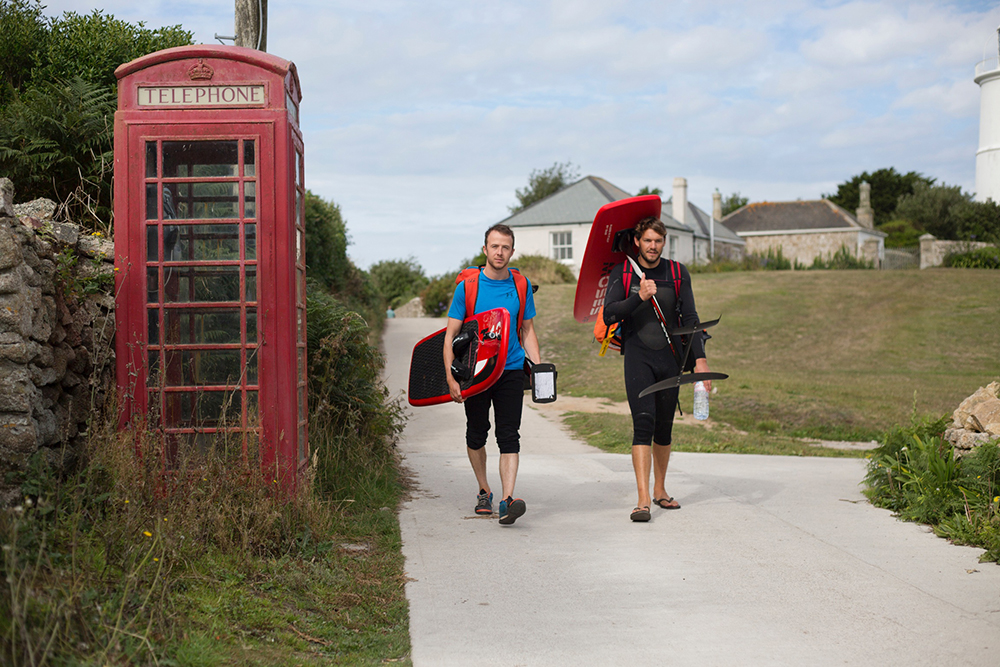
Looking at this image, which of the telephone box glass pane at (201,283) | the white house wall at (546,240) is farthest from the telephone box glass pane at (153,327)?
the white house wall at (546,240)

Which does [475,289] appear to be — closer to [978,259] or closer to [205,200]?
[205,200]

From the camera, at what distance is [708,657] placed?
3.65 metres

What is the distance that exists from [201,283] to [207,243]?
10.0 inches

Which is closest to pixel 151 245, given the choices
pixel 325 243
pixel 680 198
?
pixel 325 243

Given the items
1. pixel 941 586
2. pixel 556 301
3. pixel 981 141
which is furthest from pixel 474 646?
pixel 981 141

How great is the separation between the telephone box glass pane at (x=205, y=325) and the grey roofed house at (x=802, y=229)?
160 feet

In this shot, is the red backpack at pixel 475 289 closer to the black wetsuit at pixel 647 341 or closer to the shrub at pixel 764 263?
the black wetsuit at pixel 647 341

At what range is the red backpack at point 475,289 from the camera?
6.12 m

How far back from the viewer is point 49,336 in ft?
15.7

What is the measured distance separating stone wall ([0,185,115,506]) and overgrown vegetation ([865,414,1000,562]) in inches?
211

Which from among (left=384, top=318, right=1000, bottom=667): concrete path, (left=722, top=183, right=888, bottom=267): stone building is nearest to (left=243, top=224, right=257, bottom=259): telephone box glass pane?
(left=384, top=318, right=1000, bottom=667): concrete path

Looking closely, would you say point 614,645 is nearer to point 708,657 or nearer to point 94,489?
point 708,657

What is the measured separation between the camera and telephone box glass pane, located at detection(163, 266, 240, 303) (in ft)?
17.7

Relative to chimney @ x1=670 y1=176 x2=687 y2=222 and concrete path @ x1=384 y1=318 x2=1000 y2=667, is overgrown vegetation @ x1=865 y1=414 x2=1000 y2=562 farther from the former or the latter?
chimney @ x1=670 y1=176 x2=687 y2=222
